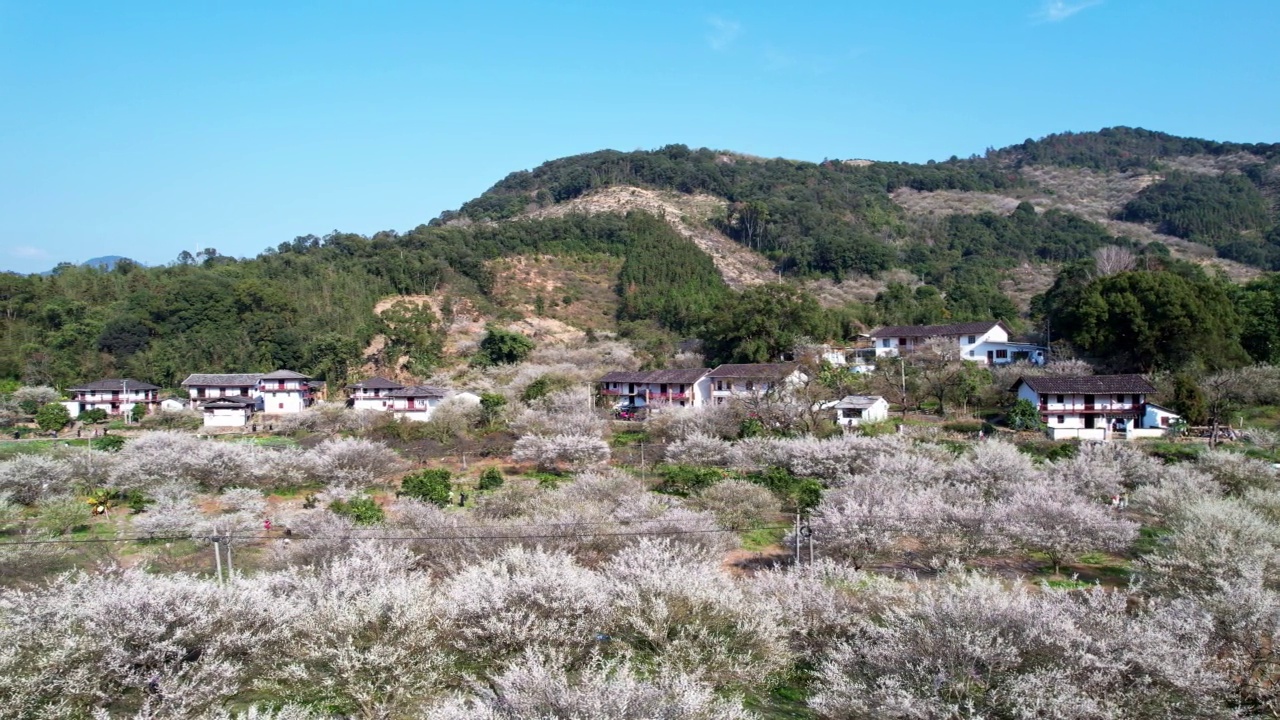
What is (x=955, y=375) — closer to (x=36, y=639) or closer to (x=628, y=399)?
(x=628, y=399)

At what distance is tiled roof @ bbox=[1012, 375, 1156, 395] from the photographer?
33812 mm

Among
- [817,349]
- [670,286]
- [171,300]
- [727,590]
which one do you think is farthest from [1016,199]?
[727,590]

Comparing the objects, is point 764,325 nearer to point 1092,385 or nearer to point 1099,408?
point 1092,385

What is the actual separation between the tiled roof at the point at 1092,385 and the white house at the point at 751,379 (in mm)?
11265

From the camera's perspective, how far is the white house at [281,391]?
1940 inches

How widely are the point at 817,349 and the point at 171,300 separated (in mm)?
46363

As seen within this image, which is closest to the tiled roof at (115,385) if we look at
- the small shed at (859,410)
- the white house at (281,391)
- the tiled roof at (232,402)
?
the tiled roof at (232,402)

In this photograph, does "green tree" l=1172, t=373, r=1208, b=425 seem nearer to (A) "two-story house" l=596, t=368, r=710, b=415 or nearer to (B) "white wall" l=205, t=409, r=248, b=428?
(A) "two-story house" l=596, t=368, r=710, b=415

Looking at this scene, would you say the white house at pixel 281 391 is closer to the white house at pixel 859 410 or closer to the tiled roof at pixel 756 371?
the tiled roof at pixel 756 371

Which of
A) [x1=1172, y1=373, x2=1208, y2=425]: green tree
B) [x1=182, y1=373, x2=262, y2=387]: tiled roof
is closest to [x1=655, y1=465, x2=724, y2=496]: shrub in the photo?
[x1=1172, y1=373, x2=1208, y2=425]: green tree

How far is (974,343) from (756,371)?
1481 centimetres

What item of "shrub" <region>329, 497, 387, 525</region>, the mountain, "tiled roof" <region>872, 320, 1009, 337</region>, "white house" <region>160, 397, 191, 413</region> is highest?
the mountain

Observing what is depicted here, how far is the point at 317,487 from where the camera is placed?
30.7 meters

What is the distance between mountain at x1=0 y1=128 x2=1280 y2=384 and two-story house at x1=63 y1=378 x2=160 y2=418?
4.75 meters
